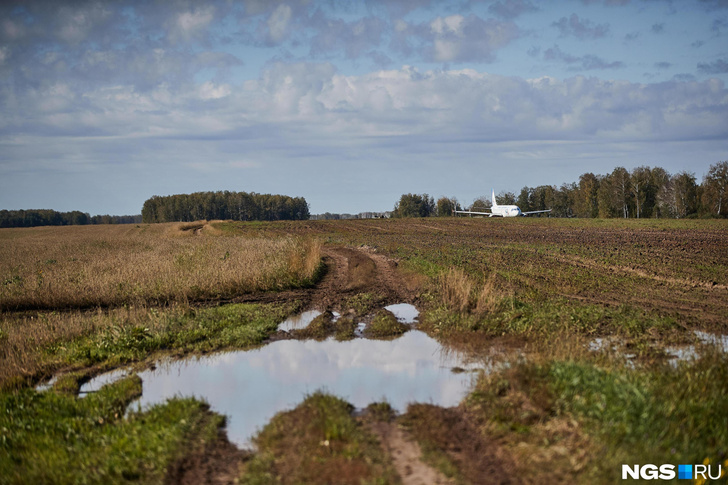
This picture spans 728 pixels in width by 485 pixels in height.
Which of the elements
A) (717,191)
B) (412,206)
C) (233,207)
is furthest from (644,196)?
(233,207)

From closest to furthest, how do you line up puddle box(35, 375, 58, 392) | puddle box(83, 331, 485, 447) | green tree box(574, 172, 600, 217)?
puddle box(83, 331, 485, 447)
puddle box(35, 375, 58, 392)
green tree box(574, 172, 600, 217)

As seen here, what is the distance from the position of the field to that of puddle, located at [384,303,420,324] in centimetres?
30

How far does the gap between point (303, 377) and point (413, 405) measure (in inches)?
99.8

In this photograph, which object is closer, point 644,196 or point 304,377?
point 304,377

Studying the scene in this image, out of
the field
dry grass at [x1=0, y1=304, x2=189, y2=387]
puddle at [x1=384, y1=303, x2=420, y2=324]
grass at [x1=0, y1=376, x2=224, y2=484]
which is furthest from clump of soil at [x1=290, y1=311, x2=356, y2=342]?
grass at [x1=0, y1=376, x2=224, y2=484]

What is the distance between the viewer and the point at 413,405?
7.46 m

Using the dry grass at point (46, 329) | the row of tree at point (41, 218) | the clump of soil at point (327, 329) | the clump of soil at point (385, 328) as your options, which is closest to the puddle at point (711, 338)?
the clump of soil at point (385, 328)

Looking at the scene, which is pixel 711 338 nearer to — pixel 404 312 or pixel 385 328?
pixel 385 328

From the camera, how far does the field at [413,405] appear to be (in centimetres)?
578

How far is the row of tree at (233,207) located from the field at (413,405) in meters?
128

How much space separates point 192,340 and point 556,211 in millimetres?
110486

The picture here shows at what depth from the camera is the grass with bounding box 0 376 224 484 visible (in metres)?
5.92

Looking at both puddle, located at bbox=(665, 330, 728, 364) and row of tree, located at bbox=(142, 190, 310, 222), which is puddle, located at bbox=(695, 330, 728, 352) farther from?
row of tree, located at bbox=(142, 190, 310, 222)

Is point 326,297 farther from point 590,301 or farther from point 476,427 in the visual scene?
point 476,427
